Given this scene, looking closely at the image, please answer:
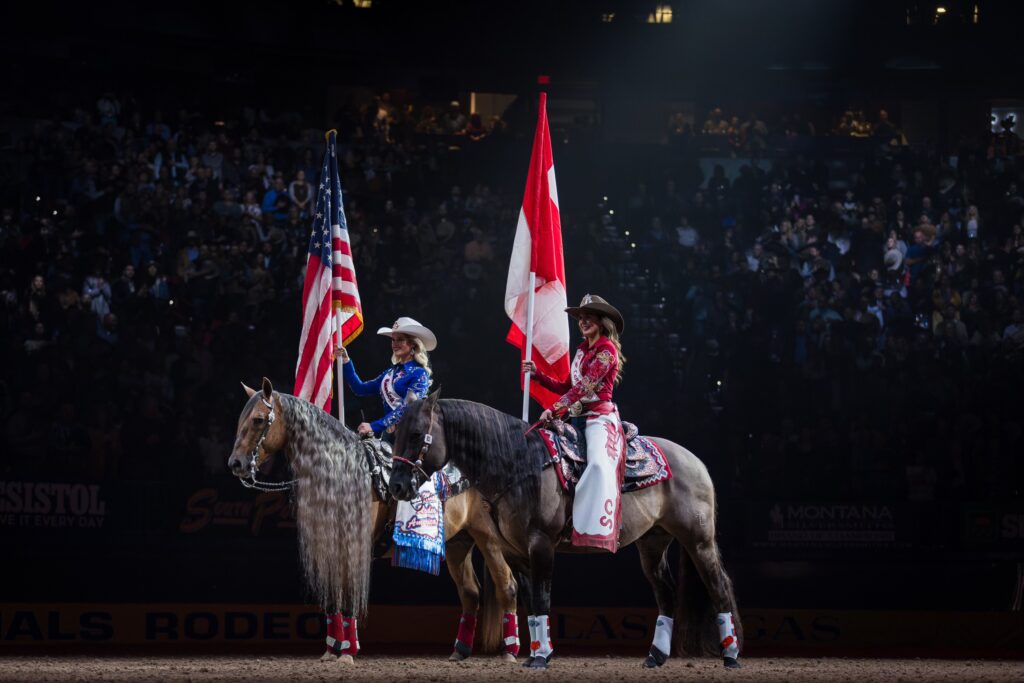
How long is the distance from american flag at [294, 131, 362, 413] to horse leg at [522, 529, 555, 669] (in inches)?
135

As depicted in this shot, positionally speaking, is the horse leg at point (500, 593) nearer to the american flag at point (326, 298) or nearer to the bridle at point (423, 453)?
the bridle at point (423, 453)

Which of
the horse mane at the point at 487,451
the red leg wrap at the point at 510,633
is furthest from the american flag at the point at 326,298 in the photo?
the horse mane at the point at 487,451

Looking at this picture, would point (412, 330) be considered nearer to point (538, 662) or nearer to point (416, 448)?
point (416, 448)

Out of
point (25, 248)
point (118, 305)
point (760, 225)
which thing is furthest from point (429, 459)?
point (760, 225)

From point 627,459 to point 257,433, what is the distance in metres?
2.98

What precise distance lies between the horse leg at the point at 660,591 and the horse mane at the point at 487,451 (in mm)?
1674

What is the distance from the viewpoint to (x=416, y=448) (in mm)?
9688

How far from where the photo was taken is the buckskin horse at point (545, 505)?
9.83 meters

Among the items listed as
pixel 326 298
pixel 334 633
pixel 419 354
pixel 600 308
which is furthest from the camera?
pixel 326 298

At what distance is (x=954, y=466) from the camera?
692 inches

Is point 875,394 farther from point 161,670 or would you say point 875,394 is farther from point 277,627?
point 161,670

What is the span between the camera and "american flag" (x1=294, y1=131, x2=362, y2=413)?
1270 cm

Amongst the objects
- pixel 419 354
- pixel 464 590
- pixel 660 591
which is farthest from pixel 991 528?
pixel 419 354

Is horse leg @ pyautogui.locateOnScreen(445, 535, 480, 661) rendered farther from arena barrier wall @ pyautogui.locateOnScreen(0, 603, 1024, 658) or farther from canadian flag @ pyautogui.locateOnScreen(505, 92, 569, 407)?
arena barrier wall @ pyautogui.locateOnScreen(0, 603, 1024, 658)
